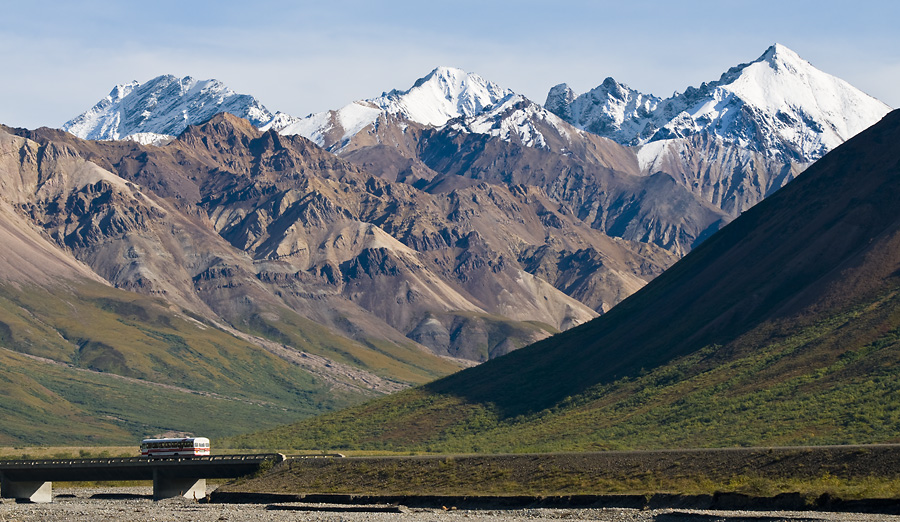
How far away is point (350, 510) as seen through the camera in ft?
471

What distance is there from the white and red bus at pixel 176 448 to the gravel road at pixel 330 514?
30.1ft

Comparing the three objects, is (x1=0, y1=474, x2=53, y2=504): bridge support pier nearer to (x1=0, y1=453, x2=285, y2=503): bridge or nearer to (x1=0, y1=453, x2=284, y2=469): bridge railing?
(x1=0, y1=453, x2=285, y2=503): bridge

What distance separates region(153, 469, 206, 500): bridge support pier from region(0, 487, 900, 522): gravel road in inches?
119

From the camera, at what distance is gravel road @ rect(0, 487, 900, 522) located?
119 m

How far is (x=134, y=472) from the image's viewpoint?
6737 inches

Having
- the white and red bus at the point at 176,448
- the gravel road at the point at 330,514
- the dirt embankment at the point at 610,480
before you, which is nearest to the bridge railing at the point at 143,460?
the white and red bus at the point at 176,448

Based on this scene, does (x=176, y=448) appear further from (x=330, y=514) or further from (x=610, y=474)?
(x=610, y=474)

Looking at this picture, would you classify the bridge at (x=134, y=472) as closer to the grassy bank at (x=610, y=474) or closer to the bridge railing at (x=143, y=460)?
the bridge railing at (x=143, y=460)

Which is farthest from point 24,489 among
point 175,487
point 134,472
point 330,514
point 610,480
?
point 610,480

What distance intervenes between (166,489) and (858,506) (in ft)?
293

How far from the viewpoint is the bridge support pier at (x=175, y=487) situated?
167m

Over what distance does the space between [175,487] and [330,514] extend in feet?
127

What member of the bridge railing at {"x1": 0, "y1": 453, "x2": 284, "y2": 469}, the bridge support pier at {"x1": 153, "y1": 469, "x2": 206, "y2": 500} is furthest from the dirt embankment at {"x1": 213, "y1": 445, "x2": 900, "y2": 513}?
the bridge support pier at {"x1": 153, "y1": 469, "x2": 206, "y2": 500}

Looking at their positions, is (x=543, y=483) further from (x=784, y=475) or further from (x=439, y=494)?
(x=784, y=475)
